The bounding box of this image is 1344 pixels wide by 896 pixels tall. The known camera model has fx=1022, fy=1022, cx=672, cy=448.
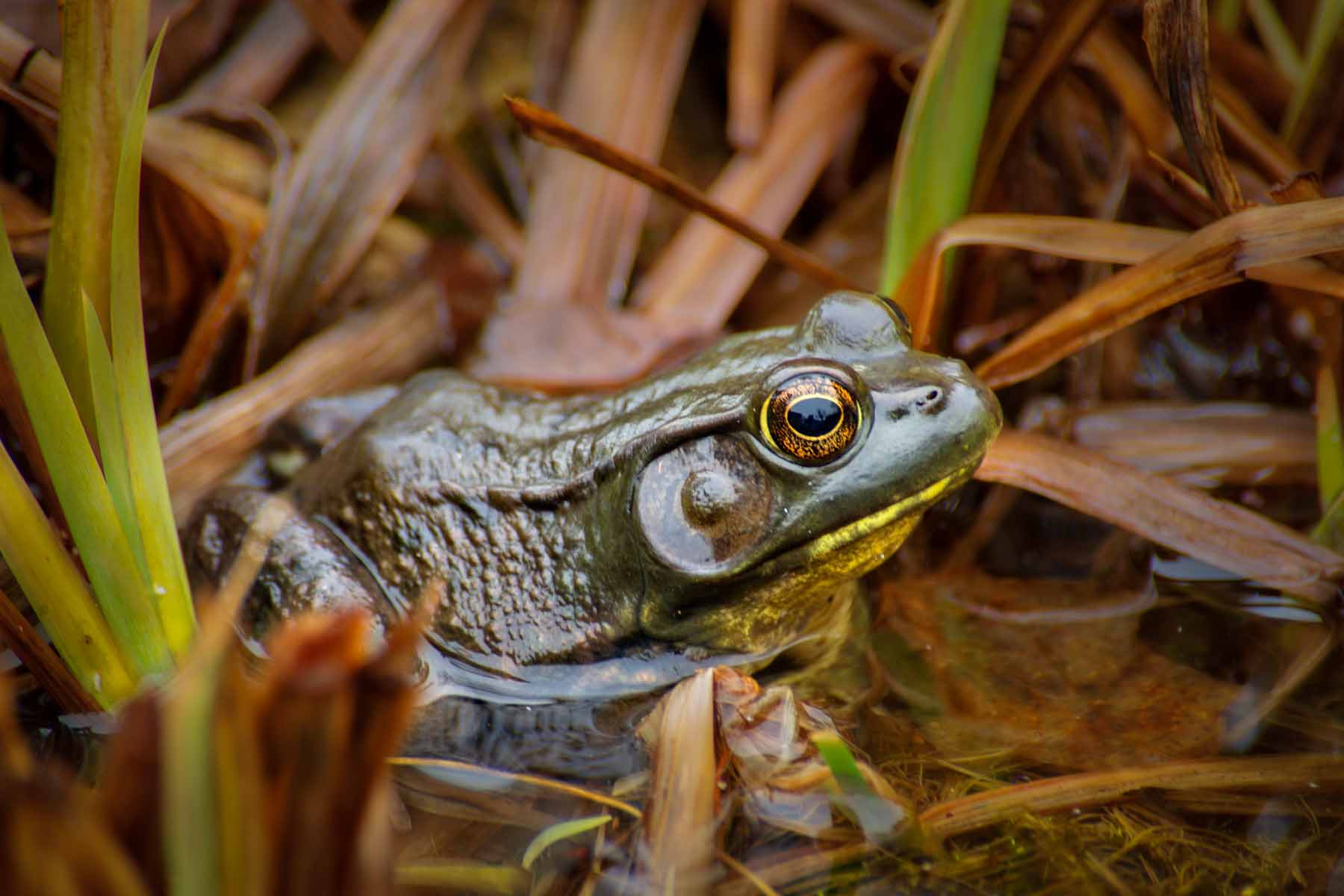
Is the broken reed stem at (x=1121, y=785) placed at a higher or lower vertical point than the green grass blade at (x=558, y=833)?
higher

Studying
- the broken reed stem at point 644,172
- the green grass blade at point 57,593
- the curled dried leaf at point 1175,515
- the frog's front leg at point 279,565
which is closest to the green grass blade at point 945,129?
the broken reed stem at point 644,172

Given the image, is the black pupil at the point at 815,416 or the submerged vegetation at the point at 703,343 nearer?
the submerged vegetation at the point at 703,343

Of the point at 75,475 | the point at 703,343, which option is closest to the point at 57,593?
the point at 75,475

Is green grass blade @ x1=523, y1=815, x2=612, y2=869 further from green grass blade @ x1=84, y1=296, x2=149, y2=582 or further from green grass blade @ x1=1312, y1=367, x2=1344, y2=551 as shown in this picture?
green grass blade @ x1=1312, y1=367, x2=1344, y2=551

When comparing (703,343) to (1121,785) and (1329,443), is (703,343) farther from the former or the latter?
(1121,785)

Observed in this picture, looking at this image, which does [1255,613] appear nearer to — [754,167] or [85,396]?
[754,167]

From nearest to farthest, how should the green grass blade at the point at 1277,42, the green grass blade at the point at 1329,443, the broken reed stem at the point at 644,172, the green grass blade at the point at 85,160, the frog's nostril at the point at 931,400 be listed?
the green grass blade at the point at 85,160 < the frog's nostril at the point at 931,400 < the broken reed stem at the point at 644,172 < the green grass blade at the point at 1329,443 < the green grass blade at the point at 1277,42

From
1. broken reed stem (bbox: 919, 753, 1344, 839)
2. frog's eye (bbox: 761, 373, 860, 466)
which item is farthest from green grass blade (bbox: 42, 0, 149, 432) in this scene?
broken reed stem (bbox: 919, 753, 1344, 839)

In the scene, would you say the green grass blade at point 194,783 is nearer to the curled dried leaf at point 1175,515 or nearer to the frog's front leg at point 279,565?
the frog's front leg at point 279,565
